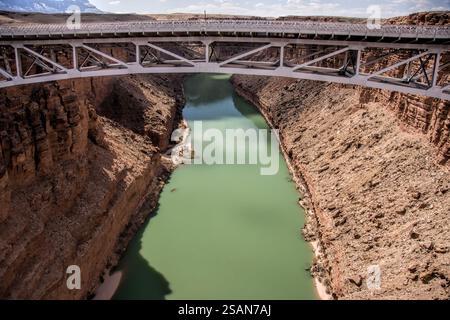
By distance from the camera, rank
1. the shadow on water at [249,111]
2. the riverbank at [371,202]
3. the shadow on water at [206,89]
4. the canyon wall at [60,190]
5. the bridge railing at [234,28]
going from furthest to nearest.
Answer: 1. the shadow on water at [206,89]
2. the shadow on water at [249,111]
3. the bridge railing at [234,28]
4. the riverbank at [371,202]
5. the canyon wall at [60,190]

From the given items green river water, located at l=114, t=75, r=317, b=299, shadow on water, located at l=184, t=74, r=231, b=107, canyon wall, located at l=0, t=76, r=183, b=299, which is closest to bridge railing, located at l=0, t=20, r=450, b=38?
canyon wall, located at l=0, t=76, r=183, b=299

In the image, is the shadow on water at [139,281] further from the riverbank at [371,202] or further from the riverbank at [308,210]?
the riverbank at [371,202]

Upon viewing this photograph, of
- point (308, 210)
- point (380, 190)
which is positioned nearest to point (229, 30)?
point (380, 190)

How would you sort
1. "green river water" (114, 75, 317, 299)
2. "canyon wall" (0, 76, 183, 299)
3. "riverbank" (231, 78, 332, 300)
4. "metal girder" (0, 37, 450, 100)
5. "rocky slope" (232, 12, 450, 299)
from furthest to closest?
"riverbank" (231, 78, 332, 300)
"green river water" (114, 75, 317, 299)
"metal girder" (0, 37, 450, 100)
"rocky slope" (232, 12, 450, 299)
"canyon wall" (0, 76, 183, 299)

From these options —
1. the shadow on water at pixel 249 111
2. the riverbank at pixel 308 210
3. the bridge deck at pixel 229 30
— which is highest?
the bridge deck at pixel 229 30

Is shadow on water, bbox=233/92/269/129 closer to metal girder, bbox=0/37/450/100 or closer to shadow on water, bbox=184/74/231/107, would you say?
shadow on water, bbox=184/74/231/107

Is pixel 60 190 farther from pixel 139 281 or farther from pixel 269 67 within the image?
pixel 269 67

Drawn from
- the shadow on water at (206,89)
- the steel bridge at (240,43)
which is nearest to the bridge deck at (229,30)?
the steel bridge at (240,43)
